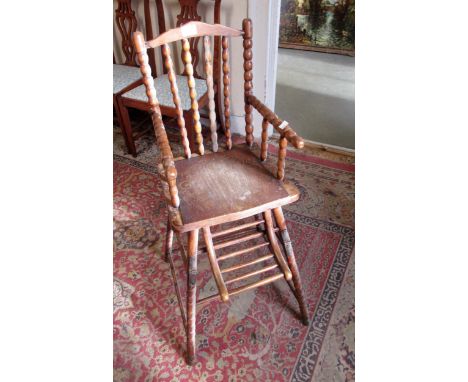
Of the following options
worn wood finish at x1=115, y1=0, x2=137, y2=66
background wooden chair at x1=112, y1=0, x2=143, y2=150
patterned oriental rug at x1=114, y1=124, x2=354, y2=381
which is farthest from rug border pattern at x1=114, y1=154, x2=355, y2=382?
worn wood finish at x1=115, y1=0, x2=137, y2=66

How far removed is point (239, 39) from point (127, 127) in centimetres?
96

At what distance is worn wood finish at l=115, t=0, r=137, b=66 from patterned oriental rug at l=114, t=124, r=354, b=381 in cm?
124

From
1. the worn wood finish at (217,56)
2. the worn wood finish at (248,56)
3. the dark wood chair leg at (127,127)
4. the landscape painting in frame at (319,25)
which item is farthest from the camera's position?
the landscape painting in frame at (319,25)

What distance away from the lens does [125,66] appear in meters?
2.48

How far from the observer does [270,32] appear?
6.73 feet

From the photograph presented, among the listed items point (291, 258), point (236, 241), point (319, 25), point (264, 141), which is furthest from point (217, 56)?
point (319, 25)

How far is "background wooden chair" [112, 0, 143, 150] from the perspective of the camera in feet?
7.09

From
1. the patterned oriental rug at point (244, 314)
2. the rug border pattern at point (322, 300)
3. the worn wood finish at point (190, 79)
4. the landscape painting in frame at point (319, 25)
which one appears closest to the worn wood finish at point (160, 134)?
the worn wood finish at point (190, 79)

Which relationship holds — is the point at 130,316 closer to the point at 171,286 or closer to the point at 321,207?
the point at 171,286

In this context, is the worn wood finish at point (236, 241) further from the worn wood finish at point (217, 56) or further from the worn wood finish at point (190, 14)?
the worn wood finish at point (190, 14)

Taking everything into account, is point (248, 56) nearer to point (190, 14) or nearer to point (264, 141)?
point (264, 141)

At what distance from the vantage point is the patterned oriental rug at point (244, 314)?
1.24 m

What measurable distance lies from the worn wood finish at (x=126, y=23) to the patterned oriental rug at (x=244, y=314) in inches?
48.9

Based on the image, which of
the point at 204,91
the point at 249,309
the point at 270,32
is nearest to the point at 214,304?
the point at 249,309
